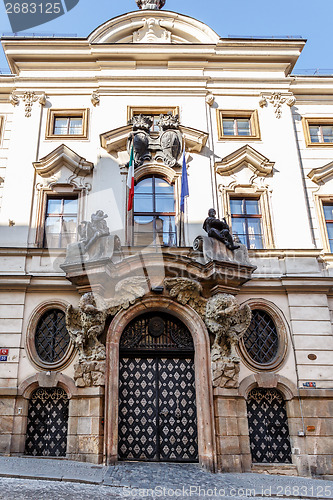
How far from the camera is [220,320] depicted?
10266 mm

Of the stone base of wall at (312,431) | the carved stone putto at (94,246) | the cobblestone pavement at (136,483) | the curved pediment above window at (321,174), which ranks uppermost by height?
the curved pediment above window at (321,174)

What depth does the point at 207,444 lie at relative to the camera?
9648mm

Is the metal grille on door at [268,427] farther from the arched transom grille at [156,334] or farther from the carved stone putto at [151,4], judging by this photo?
the carved stone putto at [151,4]

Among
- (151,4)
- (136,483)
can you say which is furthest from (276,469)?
(151,4)

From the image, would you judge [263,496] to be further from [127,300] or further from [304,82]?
[304,82]

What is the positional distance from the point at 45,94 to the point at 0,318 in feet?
22.3

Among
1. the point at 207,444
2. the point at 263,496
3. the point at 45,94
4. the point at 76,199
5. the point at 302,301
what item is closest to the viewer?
the point at 263,496

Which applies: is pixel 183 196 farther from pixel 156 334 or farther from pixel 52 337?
pixel 52 337

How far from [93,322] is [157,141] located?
544 centimetres

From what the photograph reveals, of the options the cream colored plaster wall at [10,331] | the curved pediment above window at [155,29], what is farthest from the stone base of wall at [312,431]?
the curved pediment above window at [155,29]

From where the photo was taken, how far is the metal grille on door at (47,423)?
1005cm

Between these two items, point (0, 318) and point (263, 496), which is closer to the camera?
point (263, 496)

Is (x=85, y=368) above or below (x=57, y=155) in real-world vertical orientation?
below

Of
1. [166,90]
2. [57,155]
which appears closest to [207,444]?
[57,155]
